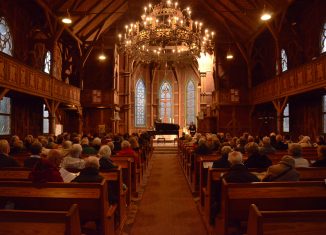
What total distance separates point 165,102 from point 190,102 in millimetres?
2468

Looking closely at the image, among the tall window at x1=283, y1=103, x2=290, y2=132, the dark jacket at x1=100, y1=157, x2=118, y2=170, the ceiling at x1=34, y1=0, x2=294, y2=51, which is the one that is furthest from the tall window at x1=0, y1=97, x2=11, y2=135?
the tall window at x1=283, y1=103, x2=290, y2=132

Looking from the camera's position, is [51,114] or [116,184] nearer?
[116,184]

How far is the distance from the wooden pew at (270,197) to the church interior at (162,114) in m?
0.01

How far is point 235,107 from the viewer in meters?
21.7

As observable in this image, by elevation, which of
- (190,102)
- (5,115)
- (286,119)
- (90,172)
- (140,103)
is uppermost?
(190,102)

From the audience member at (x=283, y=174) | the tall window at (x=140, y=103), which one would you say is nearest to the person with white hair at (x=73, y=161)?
the audience member at (x=283, y=174)

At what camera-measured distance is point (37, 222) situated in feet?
7.66

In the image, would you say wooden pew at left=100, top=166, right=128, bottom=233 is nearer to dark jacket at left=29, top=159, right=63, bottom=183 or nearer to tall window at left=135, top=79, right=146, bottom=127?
dark jacket at left=29, top=159, right=63, bottom=183

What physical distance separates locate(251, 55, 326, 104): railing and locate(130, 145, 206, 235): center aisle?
21.2 ft

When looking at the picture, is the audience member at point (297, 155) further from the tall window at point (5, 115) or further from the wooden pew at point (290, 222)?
the tall window at point (5, 115)

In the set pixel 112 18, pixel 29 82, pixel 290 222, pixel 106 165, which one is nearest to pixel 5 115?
pixel 29 82

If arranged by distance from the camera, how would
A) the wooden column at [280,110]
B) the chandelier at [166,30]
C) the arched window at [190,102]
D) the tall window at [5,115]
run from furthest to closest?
the arched window at [190,102] → the wooden column at [280,110] → the tall window at [5,115] → the chandelier at [166,30]

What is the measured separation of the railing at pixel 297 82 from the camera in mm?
11828

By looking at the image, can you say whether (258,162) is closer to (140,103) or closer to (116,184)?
(116,184)
